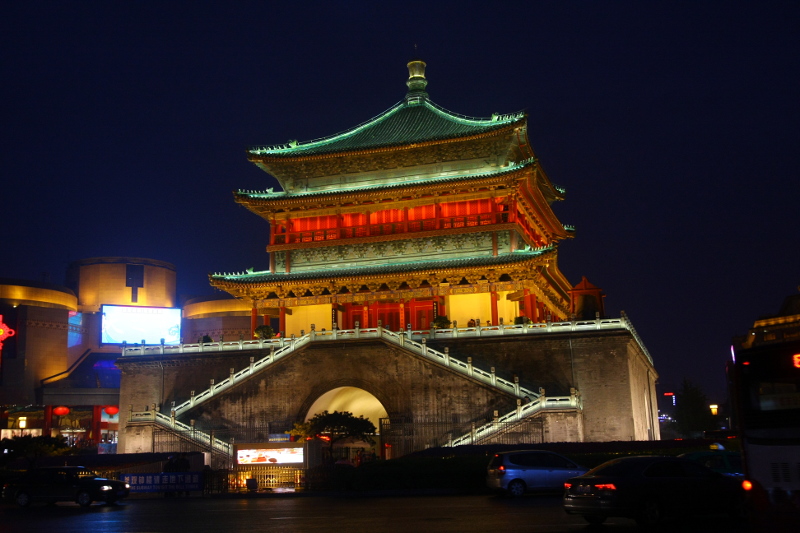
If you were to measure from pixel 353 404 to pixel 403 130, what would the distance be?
16.0m

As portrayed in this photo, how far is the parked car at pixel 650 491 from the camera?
13.9 m

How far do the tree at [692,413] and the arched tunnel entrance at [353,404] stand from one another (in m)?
37.4

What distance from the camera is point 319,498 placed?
73.4 feet

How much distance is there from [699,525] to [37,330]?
58.9m

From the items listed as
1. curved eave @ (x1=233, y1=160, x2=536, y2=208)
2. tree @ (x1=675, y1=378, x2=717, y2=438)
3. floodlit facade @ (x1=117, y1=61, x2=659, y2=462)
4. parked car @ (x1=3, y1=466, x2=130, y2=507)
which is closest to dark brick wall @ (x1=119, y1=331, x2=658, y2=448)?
floodlit facade @ (x1=117, y1=61, x2=659, y2=462)

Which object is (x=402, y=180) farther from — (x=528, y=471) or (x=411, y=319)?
(x=528, y=471)

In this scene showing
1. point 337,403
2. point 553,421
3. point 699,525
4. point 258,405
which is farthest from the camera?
point 337,403

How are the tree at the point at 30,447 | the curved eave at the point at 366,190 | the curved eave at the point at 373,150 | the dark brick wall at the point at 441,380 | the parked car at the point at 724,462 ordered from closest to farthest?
the parked car at the point at 724,462
the tree at the point at 30,447
the dark brick wall at the point at 441,380
the curved eave at the point at 366,190
the curved eave at the point at 373,150

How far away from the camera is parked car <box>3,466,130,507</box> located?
73.3 feet

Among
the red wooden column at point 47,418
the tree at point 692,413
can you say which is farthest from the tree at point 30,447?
the tree at point 692,413

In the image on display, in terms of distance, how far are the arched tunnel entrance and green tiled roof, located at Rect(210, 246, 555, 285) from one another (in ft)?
20.5

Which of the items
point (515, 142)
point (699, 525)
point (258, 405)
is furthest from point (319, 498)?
point (515, 142)

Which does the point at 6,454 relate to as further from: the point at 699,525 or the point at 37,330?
the point at 37,330

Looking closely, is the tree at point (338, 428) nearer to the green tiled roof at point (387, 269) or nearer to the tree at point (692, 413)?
the green tiled roof at point (387, 269)
